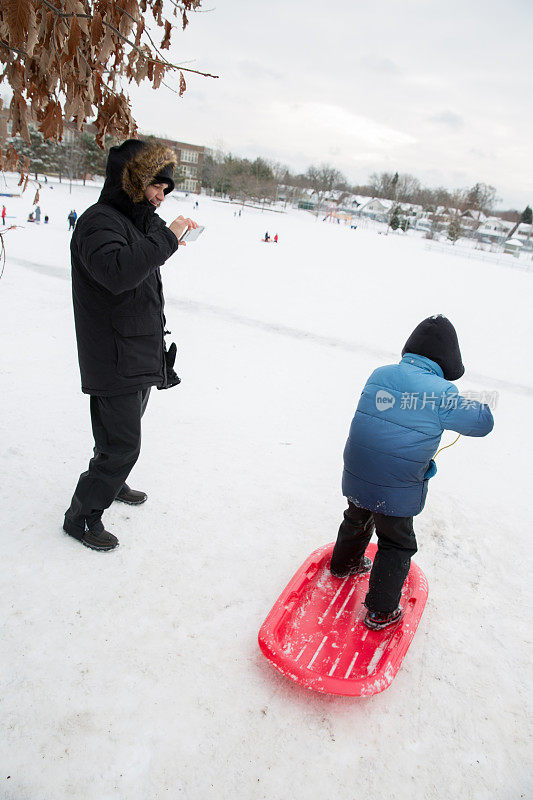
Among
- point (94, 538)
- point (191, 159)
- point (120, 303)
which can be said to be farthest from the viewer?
point (191, 159)

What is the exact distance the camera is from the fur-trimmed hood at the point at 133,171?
7.27 feet

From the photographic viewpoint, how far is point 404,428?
2219 mm

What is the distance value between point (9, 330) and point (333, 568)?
→ 5532 mm

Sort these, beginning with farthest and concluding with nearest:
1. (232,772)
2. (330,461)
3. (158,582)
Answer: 1. (330,461)
2. (158,582)
3. (232,772)

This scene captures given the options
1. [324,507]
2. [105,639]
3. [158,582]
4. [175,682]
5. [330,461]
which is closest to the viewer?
[175,682]

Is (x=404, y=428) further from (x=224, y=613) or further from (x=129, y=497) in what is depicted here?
(x=129, y=497)

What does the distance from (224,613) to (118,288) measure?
5.58 ft

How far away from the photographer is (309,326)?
10070 mm

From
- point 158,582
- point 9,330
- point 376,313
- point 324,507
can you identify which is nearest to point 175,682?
point 158,582

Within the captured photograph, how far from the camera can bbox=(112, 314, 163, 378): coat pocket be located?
7.82ft

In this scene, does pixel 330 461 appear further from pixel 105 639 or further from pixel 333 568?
pixel 105 639

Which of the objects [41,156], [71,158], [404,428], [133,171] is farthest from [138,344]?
[41,156]

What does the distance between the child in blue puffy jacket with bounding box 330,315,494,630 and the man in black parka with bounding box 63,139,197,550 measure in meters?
1.14

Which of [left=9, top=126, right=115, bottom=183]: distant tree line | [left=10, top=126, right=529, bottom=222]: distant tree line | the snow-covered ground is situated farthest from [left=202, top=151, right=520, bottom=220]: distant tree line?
the snow-covered ground
